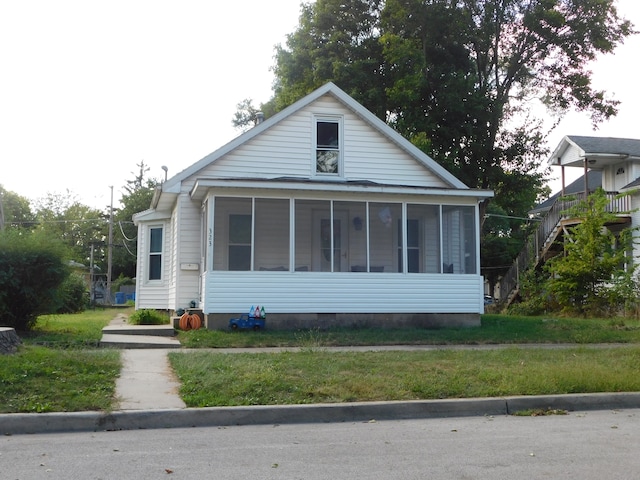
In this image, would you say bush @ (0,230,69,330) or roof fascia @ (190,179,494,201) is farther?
roof fascia @ (190,179,494,201)

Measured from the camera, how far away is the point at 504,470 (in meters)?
5.43

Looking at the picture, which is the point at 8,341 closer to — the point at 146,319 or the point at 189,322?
the point at 189,322

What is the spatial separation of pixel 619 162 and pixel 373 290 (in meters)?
16.8

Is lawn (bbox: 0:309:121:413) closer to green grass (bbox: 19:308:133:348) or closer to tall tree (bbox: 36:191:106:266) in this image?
green grass (bbox: 19:308:133:348)

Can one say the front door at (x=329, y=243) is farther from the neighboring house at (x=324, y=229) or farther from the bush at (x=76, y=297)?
the bush at (x=76, y=297)

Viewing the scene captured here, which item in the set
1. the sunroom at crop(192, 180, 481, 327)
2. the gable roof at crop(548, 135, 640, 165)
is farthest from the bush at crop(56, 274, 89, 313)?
the gable roof at crop(548, 135, 640, 165)

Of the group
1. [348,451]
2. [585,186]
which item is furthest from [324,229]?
[585,186]

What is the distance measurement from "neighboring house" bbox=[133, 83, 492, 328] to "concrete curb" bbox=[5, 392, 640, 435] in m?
7.88

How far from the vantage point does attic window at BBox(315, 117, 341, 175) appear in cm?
1839

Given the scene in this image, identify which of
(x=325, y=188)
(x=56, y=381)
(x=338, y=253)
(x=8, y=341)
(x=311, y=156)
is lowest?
(x=56, y=381)

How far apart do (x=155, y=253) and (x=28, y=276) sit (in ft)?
22.8

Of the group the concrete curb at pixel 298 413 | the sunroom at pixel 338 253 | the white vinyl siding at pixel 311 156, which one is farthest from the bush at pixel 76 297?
the concrete curb at pixel 298 413

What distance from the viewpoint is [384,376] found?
908 centimetres

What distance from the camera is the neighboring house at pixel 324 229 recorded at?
50.8 feet
